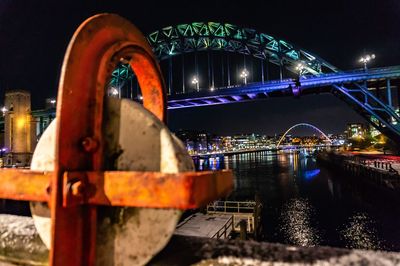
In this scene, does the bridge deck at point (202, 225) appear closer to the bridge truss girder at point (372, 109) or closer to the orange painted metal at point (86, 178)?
the orange painted metal at point (86, 178)

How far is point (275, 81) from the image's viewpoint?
155ft

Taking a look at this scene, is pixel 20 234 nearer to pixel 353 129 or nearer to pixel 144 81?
pixel 144 81

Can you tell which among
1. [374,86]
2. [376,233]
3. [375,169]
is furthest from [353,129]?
[376,233]

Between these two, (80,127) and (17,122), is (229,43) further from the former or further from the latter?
(80,127)

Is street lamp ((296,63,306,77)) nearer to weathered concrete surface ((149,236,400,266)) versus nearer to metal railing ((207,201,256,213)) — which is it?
metal railing ((207,201,256,213))

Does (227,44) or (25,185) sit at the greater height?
(227,44)

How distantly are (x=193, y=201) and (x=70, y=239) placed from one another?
68cm

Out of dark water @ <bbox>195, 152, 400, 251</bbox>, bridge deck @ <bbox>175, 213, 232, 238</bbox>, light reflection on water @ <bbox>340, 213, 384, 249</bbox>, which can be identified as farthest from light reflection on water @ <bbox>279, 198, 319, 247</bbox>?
bridge deck @ <bbox>175, 213, 232, 238</bbox>

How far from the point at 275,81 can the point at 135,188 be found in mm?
48443

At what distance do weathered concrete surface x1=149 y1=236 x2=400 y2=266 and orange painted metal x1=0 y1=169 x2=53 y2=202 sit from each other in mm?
737

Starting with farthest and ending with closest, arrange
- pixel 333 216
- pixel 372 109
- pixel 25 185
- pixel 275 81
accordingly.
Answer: pixel 275 81
pixel 372 109
pixel 333 216
pixel 25 185

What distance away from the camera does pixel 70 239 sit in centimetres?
138

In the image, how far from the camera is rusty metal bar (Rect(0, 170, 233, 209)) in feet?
4.04

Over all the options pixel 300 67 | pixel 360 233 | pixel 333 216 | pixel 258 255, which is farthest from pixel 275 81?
pixel 258 255
